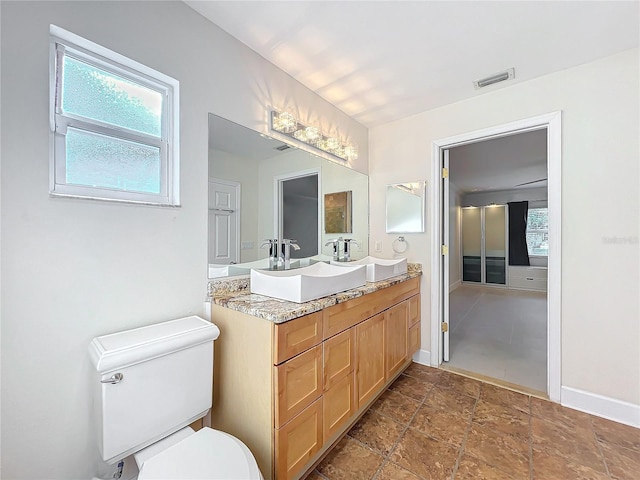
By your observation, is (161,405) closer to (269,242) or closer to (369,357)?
(269,242)

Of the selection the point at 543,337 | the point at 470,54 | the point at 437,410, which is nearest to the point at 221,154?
the point at 470,54

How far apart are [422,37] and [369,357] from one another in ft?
6.63

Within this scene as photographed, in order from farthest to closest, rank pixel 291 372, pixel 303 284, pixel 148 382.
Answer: pixel 303 284 < pixel 291 372 < pixel 148 382

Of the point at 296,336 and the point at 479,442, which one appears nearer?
the point at 296,336

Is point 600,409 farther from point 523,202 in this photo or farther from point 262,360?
point 523,202

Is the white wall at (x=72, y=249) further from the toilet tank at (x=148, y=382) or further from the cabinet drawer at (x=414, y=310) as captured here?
the cabinet drawer at (x=414, y=310)

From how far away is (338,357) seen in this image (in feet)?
4.98

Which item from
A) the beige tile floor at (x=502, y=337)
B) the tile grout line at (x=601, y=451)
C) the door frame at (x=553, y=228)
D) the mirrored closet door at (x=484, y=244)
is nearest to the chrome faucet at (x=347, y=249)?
the beige tile floor at (x=502, y=337)

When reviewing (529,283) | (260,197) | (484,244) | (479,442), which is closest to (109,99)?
(260,197)

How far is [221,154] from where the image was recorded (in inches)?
63.7

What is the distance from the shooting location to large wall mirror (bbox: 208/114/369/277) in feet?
5.26

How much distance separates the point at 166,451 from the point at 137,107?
151 cm

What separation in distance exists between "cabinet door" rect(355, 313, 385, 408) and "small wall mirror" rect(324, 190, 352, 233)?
967mm

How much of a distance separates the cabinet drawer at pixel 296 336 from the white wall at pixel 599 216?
187 centimetres
